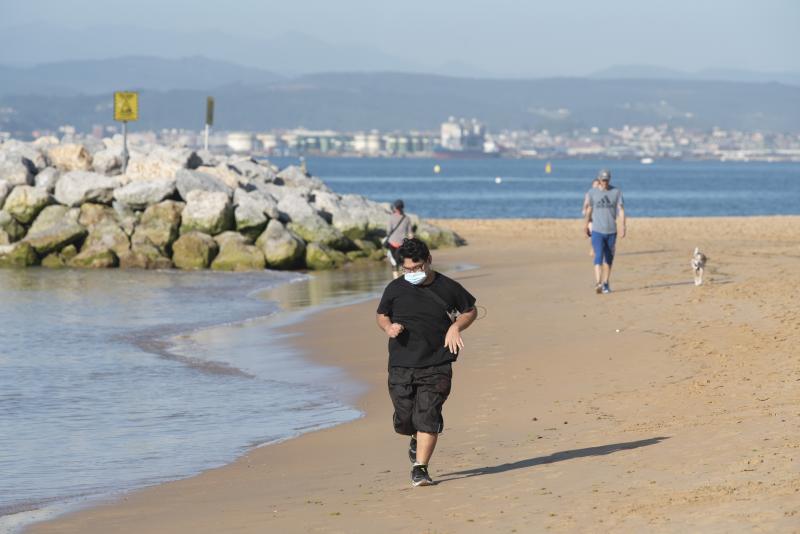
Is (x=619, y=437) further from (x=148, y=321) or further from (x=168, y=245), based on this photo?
(x=168, y=245)

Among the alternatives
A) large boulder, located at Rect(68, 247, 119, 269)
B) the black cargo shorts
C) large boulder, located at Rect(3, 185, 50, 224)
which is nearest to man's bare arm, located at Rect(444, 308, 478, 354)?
the black cargo shorts

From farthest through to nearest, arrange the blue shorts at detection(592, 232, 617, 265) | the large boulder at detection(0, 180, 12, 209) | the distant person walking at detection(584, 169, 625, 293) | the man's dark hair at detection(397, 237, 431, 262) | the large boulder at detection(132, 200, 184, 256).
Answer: the large boulder at detection(0, 180, 12, 209) → the large boulder at detection(132, 200, 184, 256) → the blue shorts at detection(592, 232, 617, 265) → the distant person walking at detection(584, 169, 625, 293) → the man's dark hair at detection(397, 237, 431, 262)

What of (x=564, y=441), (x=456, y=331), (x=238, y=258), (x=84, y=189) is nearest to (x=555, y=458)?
(x=564, y=441)

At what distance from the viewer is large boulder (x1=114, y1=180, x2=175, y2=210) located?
30047 mm

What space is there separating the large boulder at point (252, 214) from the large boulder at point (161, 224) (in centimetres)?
130

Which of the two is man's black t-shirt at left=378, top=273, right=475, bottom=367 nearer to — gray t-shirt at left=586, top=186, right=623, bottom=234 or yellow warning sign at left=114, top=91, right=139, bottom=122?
gray t-shirt at left=586, top=186, right=623, bottom=234

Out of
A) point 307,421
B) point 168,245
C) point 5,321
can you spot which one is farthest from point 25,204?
point 307,421

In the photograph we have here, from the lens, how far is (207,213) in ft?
95.0

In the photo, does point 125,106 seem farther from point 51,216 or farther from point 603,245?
point 603,245

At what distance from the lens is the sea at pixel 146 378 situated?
31.8 ft

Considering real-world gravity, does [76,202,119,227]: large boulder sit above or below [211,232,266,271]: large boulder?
above

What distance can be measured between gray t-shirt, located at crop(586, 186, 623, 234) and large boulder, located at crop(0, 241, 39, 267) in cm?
1489

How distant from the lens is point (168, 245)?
29.0 meters

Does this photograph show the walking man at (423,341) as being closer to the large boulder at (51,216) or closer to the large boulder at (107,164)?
the large boulder at (51,216)
